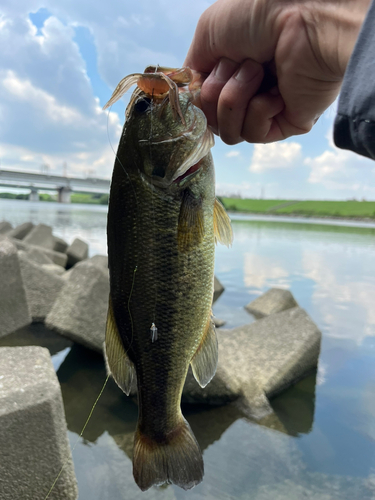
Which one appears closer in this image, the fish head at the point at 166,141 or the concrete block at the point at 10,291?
the fish head at the point at 166,141

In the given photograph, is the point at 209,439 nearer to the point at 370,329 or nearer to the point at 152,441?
the point at 152,441

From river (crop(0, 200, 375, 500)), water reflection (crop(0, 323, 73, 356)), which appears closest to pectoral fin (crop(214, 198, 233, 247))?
river (crop(0, 200, 375, 500))

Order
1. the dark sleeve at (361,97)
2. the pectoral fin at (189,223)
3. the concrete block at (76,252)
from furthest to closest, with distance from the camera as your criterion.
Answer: the concrete block at (76,252) < the pectoral fin at (189,223) < the dark sleeve at (361,97)

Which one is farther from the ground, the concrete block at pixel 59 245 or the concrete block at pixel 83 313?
the concrete block at pixel 83 313

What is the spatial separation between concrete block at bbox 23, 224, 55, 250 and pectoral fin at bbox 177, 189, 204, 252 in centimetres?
1212

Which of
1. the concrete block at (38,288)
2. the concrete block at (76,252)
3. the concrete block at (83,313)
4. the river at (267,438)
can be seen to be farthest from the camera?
the concrete block at (76,252)

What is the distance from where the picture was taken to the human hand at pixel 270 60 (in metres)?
1.50

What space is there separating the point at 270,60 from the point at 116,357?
5.47 feet

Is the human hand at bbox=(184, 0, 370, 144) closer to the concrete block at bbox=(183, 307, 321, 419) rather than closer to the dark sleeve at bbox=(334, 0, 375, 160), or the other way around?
the dark sleeve at bbox=(334, 0, 375, 160)

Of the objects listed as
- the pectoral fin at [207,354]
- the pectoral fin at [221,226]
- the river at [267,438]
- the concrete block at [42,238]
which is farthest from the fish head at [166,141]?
the concrete block at [42,238]

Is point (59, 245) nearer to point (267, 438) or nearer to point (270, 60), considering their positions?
point (267, 438)

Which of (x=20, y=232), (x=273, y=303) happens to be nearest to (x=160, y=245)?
(x=273, y=303)

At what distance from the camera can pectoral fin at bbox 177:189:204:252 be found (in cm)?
164

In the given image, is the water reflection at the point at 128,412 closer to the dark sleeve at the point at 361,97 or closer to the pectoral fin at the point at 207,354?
the pectoral fin at the point at 207,354
